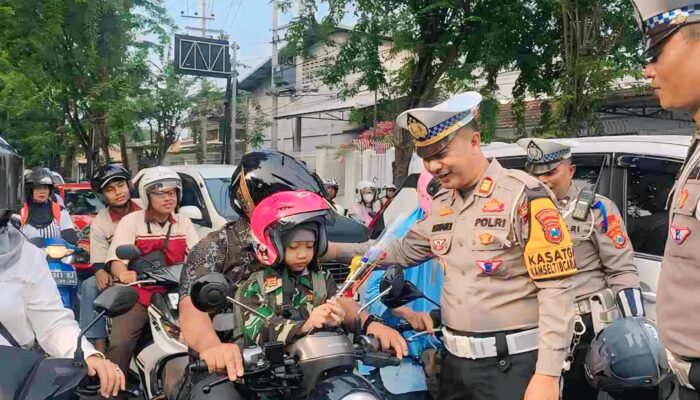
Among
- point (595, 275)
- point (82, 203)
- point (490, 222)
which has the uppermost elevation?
point (490, 222)

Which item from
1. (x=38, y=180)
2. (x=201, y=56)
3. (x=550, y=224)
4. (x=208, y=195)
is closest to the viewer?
(x=550, y=224)

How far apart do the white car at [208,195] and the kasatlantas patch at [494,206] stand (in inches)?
213

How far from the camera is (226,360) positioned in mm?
2188

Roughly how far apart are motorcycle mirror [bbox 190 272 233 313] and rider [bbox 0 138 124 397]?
497 millimetres

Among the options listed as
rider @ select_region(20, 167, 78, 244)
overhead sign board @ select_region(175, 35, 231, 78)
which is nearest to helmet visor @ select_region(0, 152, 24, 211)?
rider @ select_region(20, 167, 78, 244)

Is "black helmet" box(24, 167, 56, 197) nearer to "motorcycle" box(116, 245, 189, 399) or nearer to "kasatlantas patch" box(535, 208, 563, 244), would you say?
"motorcycle" box(116, 245, 189, 399)

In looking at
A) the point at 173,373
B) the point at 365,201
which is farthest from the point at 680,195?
the point at 365,201

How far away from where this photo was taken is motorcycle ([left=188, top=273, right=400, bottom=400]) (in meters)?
2.15

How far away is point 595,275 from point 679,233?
172cm

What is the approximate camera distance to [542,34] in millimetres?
10625

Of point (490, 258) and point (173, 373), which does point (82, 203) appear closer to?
point (173, 373)

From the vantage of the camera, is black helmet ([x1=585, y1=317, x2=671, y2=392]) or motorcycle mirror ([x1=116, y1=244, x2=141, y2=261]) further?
motorcycle mirror ([x1=116, y1=244, x2=141, y2=261])

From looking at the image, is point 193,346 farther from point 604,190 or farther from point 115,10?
point 115,10

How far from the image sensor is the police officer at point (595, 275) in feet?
11.4
